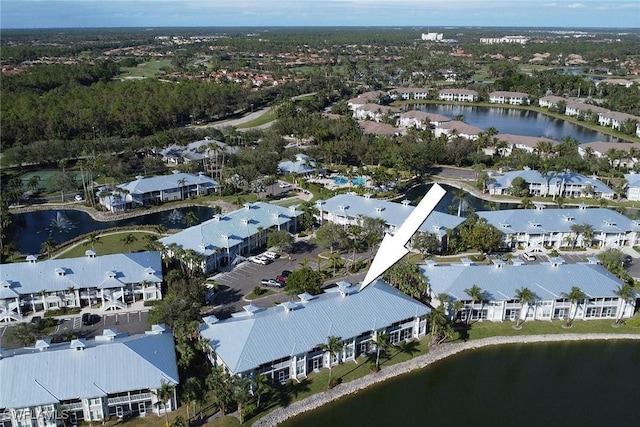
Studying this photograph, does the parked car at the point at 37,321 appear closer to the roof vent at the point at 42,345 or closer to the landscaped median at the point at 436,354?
the roof vent at the point at 42,345

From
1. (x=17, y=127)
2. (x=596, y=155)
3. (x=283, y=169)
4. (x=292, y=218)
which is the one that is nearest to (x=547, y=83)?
(x=596, y=155)

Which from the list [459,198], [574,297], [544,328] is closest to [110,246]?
[459,198]

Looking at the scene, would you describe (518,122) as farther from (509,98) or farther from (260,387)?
(260,387)

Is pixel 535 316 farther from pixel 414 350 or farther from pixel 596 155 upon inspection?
pixel 596 155

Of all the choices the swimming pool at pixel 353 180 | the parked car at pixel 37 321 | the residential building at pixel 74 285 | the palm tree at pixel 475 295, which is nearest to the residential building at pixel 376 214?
the palm tree at pixel 475 295

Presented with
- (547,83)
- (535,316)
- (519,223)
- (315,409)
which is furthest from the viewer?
(547,83)
